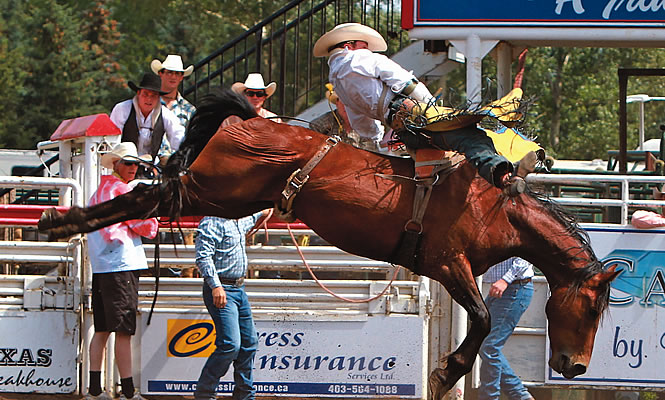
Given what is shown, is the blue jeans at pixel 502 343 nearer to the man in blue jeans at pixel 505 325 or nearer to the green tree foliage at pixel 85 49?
the man in blue jeans at pixel 505 325

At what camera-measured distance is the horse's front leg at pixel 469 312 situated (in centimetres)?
559

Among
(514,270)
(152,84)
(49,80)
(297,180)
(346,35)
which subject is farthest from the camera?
(49,80)

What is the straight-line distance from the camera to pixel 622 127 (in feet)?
32.3

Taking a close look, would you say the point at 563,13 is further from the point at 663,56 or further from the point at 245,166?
the point at 663,56

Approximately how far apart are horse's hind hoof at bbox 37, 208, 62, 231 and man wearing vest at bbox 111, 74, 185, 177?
246 centimetres

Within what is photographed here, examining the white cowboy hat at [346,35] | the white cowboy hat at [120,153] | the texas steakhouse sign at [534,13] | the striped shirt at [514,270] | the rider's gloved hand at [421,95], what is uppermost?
the texas steakhouse sign at [534,13]

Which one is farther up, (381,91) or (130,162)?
(381,91)

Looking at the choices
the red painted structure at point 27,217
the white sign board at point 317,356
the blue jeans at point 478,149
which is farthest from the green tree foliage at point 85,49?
the blue jeans at point 478,149

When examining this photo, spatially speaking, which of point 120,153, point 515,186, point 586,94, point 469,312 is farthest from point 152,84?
point 586,94

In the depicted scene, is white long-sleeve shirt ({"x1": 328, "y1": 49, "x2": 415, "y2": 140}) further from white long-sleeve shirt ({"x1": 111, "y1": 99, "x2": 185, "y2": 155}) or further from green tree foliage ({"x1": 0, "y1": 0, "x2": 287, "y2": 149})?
green tree foliage ({"x1": 0, "y1": 0, "x2": 287, "y2": 149})

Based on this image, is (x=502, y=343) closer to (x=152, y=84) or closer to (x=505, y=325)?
(x=505, y=325)

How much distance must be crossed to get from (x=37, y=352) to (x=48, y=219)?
2.35m

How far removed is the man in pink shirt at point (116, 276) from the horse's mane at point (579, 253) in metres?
2.81

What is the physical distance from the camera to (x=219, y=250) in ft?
22.7
